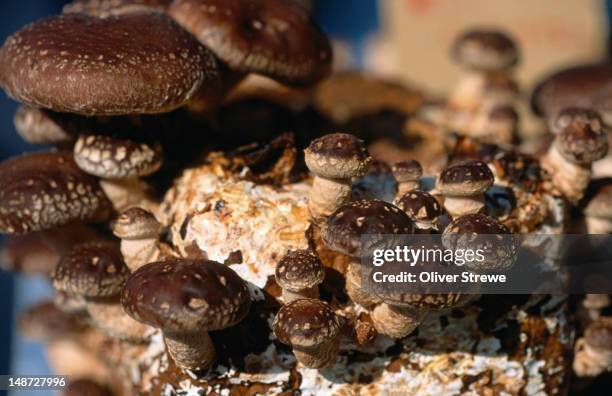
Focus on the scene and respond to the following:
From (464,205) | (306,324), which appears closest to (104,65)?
(306,324)

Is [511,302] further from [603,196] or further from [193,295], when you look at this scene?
[193,295]

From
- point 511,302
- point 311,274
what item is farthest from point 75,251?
point 511,302

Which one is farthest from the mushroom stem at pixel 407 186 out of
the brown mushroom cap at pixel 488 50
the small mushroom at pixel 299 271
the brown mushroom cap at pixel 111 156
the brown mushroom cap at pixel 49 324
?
the brown mushroom cap at pixel 49 324

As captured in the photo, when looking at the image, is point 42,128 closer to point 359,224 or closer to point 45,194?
point 45,194

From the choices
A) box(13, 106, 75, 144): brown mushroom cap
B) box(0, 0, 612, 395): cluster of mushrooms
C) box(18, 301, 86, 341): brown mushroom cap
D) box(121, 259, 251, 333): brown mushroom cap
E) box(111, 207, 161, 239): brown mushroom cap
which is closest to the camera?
box(121, 259, 251, 333): brown mushroom cap

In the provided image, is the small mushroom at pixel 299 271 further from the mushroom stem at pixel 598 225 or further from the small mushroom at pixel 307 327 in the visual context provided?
the mushroom stem at pixel 598 225

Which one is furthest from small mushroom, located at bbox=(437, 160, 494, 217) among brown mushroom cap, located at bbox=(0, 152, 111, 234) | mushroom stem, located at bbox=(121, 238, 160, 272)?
brown mushroom cap, located at bbox=(0, 152, 111, 234)

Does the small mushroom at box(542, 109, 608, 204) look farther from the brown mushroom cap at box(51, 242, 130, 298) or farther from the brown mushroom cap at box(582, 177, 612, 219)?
the brown mushroom cap at box(51, 242, 130, 298)
